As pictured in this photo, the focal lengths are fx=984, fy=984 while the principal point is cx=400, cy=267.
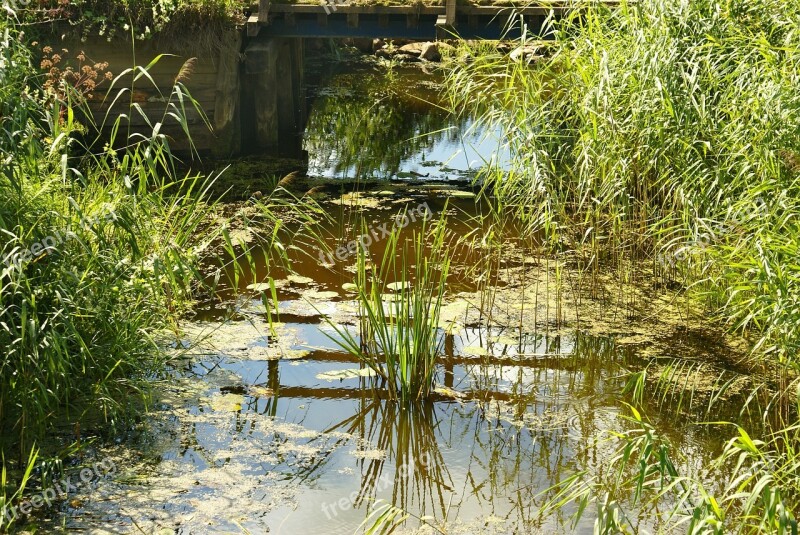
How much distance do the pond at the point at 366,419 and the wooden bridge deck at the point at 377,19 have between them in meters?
3.84

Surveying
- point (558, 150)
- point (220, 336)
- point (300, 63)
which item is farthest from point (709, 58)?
point (300, 63)

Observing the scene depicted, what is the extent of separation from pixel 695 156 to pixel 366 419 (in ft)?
7.83

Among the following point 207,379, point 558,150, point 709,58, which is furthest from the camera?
point 558,150

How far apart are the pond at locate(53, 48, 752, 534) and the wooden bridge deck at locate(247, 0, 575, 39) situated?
384 centimetres

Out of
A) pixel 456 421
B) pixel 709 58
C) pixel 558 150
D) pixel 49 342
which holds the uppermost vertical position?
pixel 709 58

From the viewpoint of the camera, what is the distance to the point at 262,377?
5262mm

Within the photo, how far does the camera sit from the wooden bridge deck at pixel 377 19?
399 inches

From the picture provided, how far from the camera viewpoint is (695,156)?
218 inches

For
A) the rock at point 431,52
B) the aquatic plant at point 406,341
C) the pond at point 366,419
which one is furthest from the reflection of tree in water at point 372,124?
the aquatic plant at point 406,341

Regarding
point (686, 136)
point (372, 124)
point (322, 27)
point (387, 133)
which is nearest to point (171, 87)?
point (322, 27)

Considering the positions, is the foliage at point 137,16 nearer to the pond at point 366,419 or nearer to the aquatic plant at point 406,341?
the pond at point 366,419

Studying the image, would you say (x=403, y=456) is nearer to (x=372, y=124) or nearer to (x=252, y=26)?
(x=252, y=26)

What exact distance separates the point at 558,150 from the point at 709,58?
1049mm

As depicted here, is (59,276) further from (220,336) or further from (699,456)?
(699,456)
